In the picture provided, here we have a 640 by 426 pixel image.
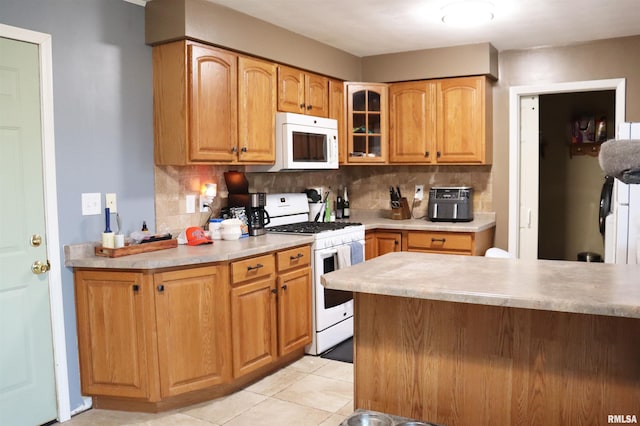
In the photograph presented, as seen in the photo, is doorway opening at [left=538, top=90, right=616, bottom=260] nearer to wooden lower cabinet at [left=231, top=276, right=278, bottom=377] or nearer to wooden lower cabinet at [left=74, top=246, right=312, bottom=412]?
wooden lower cabinet at [left=231, top=276, right=278, bottom=377]

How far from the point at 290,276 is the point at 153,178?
111 cm

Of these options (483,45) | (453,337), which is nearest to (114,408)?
(453,337)

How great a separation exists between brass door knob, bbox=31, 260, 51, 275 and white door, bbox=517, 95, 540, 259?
13.1ft

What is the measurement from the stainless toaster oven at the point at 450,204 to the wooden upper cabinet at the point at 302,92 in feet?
4.10

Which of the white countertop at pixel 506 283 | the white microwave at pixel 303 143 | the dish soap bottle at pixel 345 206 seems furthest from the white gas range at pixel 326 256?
the white countertop at pixel 506 283

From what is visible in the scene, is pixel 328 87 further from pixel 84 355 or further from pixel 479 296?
pixel 479 296

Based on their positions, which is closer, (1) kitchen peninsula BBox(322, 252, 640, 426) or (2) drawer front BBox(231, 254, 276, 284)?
(1) kitchen peninsula BBox(322, 252, 640, 426)

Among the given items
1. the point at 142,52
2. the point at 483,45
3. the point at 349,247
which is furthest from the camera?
the point at 483,45

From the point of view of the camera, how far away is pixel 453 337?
205cm

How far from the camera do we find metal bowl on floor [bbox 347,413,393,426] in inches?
78.8

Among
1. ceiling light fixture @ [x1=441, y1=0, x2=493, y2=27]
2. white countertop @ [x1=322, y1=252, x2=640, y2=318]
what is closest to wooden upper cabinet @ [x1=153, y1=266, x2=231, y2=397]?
white countertop @ [x1=322, y1=252, x2=640, y2=318]

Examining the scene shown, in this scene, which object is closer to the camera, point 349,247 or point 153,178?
point 153,178

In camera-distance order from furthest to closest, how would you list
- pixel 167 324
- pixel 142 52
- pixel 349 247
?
pixel 349 247, pixel 142 52, pixel 167 324

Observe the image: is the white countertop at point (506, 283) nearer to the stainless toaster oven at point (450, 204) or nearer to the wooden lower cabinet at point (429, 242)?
the wooden lower cabinet at point (429, 242)
